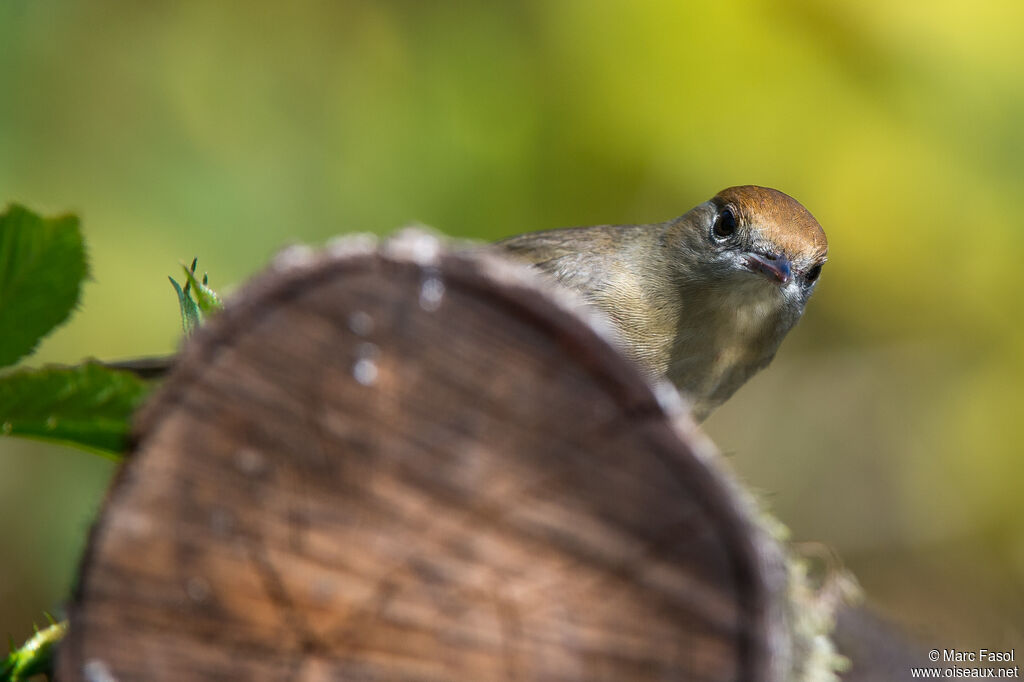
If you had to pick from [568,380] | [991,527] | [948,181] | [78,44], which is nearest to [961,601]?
[991,527]

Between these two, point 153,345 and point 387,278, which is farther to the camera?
point 153,345

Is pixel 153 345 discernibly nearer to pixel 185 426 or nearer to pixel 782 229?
pixel 782 229

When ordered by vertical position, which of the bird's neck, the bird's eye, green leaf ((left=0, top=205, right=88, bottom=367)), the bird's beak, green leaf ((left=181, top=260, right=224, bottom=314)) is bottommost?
green leaf ((left=0, top=205, right=88, bottom=367))

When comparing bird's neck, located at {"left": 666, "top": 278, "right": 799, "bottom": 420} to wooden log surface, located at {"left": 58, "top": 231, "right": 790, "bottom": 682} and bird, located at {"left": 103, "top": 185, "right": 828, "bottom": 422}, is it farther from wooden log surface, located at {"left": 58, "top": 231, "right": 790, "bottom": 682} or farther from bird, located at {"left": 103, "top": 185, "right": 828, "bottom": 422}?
wooden log surface, located at {"left": 58, "top": 231, "right": 790, "bottom": 682}

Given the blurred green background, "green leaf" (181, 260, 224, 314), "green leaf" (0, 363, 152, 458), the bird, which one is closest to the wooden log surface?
"green leaf" (0, 363, 152, 458)

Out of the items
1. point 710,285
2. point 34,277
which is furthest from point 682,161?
point 34,277

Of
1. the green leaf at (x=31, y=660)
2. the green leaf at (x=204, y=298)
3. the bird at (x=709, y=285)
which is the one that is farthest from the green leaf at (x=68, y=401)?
the bird at (x=709, y=285)
